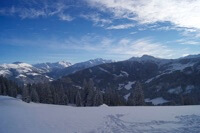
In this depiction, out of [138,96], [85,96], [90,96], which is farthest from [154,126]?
[85,96]

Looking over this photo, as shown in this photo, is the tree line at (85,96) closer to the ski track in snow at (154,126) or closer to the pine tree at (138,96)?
the pine tree at (138,96)

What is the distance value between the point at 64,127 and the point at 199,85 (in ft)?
672

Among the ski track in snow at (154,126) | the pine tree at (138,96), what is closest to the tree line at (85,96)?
the pine tree at (138,96)

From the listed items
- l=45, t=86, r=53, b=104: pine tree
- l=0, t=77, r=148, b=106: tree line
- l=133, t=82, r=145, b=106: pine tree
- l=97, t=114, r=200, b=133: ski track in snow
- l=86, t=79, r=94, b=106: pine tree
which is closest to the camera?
l=97, t=114, r=200, b=133: ski track in snow

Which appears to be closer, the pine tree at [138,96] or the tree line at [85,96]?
the pine tree at [138,96]

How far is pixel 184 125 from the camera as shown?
18.5 metres

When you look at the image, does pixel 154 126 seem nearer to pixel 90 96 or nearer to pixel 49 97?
pixel 90 96

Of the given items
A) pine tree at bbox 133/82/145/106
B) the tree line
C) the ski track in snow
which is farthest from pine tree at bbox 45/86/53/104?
the ski track in snow

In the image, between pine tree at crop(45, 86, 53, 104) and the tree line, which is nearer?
the tree line

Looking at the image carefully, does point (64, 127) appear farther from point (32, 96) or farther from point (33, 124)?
point (32, 96)

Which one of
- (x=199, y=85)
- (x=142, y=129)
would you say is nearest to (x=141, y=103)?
(x=142, y=129)

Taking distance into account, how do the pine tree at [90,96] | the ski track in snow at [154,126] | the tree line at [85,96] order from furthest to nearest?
the pine tree at [90,96] → the tree line at [85,96] → the ski track in snow at [154,126]

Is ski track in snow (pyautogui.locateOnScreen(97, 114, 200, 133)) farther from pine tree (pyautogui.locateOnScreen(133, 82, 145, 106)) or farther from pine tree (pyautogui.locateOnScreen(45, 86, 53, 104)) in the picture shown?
pine tree (pyautogui.locateOnScreen(45, 86, 53, 104))

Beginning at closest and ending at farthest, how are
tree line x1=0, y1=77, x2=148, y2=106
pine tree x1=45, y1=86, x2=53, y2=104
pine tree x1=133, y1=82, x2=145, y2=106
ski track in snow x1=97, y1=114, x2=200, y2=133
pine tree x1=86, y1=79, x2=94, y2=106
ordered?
1. ski track in snow x1=97, y1=114, x2=200, y2=133
2. pine tree x1=133, y1=82, x2=145, y2=106
3. tree line x1=0, y1=77, x2=148, y2=106
4. pine tree x1=86, y1=79, x2=94, y2=106
5. pine tree x1=45, y1=86, x2=53, y2=104
